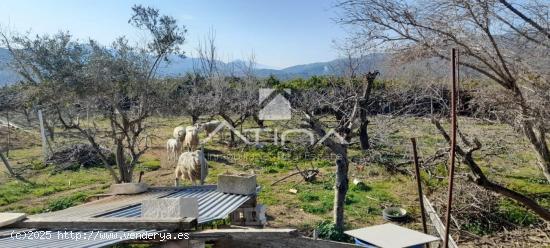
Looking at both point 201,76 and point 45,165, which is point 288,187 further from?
point 201,76

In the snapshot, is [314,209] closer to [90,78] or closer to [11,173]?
[90,78]

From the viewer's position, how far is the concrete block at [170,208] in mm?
4129

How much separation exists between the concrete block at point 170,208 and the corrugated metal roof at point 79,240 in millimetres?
353

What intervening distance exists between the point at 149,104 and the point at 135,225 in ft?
28.2

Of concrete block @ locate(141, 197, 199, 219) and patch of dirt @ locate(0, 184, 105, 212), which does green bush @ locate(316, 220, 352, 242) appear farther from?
patch of dirt @ locate(0, 184, 105, 212)

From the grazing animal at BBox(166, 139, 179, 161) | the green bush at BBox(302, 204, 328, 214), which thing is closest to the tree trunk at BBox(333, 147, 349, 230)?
the green bush at BBox(302, 204, 328, 214)

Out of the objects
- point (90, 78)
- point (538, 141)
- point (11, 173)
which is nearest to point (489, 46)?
point (538, 141)

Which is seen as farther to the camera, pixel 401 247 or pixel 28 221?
pixel 401 247

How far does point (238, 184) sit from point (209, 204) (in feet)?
2.47

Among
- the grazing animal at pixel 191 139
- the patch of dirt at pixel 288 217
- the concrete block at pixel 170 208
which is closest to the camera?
the concrete block at pixel 170 208

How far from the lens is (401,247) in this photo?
499cm

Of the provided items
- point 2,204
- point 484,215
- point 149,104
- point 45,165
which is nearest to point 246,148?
point 149,104

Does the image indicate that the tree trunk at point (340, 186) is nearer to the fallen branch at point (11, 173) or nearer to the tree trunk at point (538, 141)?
the tree trunk at point (538, 141)

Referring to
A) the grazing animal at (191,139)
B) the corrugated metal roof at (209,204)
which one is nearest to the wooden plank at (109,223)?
the corrugated metal roof at (209,204)
